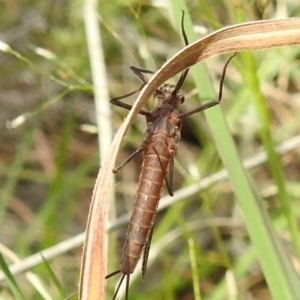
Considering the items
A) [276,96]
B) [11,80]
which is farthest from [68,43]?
[276,96]

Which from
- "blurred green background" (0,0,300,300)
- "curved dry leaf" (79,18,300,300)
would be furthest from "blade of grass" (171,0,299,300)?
"blurred green background" (0,0,300,300)

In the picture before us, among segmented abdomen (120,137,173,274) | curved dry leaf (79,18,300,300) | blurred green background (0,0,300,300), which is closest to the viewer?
curved dry leaf (79,18,300,300)

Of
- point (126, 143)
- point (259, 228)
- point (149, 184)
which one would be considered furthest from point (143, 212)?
point (126, 143)

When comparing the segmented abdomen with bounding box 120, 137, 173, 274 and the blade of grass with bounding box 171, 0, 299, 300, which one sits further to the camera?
the segmented abdomen with bounding box 120, 137, 173, 274

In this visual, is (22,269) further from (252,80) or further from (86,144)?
(86,144)

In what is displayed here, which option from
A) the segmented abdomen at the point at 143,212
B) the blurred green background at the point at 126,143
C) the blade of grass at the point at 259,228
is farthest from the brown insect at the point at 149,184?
the blurred green background at the point at 126,143

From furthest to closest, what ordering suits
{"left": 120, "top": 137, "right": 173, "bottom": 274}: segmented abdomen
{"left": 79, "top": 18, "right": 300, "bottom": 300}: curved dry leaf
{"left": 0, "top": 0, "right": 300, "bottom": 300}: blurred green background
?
{"left": 0, "top": 0, "right": 300, "bottom": 300}: blurred green background, {"left": 120, "top": 137, "right": 173, "bottom": 274}: segmented abdomen, {"left": 79, "top": 18, "right": 300, "bottom": 300}: curved dry leaf

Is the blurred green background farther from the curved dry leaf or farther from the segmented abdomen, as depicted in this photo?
the curved dry leaf
